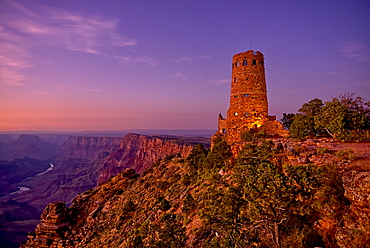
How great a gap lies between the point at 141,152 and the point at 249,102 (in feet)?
441

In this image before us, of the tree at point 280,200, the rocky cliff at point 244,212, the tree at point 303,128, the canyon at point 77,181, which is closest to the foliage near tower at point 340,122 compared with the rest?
the tree at point 303,128

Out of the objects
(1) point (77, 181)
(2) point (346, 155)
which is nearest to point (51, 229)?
(2) point (346, 155)

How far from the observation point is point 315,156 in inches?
608

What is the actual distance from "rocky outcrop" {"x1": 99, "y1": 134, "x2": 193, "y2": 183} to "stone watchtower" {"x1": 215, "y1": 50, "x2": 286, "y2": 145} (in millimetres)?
63257

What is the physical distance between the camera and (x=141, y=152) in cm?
15625

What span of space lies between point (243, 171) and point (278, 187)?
2791 mm

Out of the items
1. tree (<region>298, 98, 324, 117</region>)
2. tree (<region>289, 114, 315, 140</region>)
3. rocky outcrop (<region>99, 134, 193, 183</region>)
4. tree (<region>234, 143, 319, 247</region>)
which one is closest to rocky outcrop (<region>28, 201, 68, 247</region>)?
tree (<region>234, 143, 319, 247</region>)

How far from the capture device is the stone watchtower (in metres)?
30.5

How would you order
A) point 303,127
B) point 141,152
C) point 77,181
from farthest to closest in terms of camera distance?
point 77,181, point 141,152, point 303,127

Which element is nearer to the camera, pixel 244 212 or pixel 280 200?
pixel 280 200

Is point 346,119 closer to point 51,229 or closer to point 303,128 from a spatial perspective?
point 303,128

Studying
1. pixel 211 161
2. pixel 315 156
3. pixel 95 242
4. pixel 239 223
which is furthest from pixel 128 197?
pixel 315 156

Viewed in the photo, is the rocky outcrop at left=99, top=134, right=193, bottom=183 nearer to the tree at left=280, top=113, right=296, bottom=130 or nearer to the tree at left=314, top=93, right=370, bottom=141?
the tree at left=280, top=113, right=296, bottom=130

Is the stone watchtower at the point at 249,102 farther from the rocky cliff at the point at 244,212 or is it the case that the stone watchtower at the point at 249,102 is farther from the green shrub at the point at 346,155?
the green shrub at the point at 346,155
